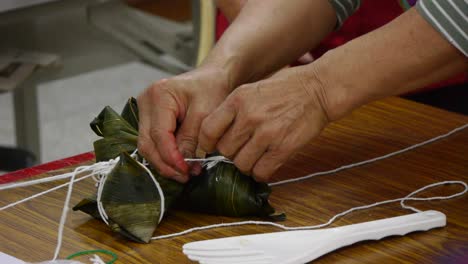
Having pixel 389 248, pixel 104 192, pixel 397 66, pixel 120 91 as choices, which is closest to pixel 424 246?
pixel 389 248

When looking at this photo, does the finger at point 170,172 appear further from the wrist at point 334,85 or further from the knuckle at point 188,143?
the wrist at point 334,85

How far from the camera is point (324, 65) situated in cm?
99

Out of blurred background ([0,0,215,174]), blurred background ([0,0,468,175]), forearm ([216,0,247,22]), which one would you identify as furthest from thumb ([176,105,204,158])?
blurred background ([0,0,215,174])

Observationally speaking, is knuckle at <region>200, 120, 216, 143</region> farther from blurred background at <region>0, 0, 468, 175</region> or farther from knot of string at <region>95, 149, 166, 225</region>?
blurred background at <region>0, 0, 468, 175</region>

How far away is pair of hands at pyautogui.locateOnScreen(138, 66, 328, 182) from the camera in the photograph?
38.1 inches

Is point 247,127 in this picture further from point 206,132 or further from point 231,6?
point 231,6

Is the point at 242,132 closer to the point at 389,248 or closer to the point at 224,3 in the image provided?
the point at 389,248

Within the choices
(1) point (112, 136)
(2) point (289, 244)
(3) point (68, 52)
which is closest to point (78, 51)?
(3) point (68, 52)

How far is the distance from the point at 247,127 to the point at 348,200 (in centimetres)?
14

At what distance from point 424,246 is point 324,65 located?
0.24 metres

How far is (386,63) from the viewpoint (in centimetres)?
97

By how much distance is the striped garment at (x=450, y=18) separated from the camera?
37.6 inches

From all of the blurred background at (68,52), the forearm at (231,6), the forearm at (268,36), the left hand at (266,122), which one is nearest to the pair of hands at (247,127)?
the left hand at (266,122)

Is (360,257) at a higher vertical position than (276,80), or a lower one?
lower
